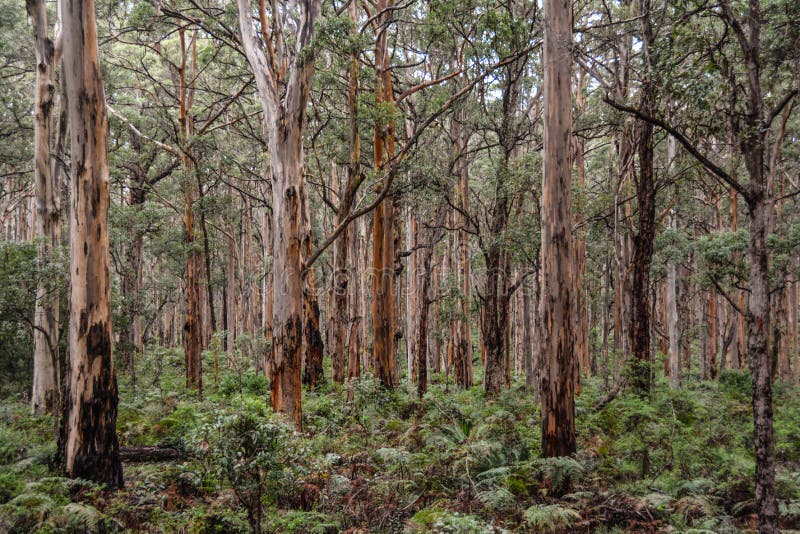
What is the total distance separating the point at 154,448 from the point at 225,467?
4.77m

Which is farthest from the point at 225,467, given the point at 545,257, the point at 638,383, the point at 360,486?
the point at 638,383

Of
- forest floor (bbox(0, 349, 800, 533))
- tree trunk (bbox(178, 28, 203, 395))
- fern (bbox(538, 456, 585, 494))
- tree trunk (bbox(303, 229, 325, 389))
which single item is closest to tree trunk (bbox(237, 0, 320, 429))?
forest floor (bbox(0, 349, 800, 533))

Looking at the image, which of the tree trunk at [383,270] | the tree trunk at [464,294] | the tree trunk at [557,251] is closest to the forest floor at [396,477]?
the tree trunk at [557,251]

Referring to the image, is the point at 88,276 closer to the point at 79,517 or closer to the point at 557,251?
the point at 79,517

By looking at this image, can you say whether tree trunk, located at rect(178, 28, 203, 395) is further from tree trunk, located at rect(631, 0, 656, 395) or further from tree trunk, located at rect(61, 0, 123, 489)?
tree trunk, located at rect(631, 0, 656, 395)

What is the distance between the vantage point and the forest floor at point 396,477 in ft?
16.5

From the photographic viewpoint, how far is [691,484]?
21.2ft

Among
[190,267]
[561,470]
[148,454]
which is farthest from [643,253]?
[190,267]

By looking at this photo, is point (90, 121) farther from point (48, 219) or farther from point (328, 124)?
point (328, 124)

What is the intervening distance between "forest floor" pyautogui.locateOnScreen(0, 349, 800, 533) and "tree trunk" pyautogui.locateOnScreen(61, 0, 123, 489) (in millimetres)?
497

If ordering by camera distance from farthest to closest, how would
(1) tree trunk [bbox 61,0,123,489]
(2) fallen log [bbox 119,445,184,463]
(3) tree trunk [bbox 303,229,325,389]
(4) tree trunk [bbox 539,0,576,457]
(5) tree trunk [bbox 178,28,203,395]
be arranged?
(5) tree trunk [bbox 178,28,203,395] → (3) tree trunk [bbox 303,229,325,389] → (2) fallen log [bbox 119,445,184,463] → (4) tree trunk [bbox 539,0,576,457] → (1) tree trunk [bbox 61,0,123,489]

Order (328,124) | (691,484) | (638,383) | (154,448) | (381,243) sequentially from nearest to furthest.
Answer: (691,484)
(154,448)
(638,383)
(381,243)
(328,124)

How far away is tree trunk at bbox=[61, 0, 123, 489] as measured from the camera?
21.1ft

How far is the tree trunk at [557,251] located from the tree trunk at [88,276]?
592 centimetres
